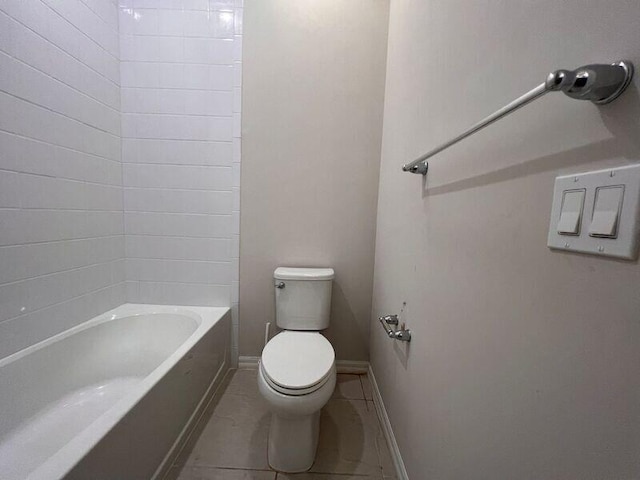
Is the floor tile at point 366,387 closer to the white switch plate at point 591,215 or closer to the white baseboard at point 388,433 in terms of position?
the white baseboard at point 388,433

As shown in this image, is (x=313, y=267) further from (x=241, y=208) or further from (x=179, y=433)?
(x=179, y=433)

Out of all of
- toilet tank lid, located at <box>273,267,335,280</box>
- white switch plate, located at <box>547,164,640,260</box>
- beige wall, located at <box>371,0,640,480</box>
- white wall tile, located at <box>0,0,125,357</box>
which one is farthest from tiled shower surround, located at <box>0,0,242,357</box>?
white switch plate, located at <box>547,164,640,260</box>

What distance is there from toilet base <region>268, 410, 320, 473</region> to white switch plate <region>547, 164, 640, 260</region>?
1042mm

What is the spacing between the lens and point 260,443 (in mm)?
1138

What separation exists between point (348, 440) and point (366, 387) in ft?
1.31

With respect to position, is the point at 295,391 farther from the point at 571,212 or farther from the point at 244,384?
the point at 571,212

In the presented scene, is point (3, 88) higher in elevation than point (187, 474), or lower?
higher

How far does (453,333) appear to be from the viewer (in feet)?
2.10

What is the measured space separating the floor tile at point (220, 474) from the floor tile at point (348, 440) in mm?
203

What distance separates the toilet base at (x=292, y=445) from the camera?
3.34 feet

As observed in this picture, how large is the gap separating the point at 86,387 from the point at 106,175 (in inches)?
43.2

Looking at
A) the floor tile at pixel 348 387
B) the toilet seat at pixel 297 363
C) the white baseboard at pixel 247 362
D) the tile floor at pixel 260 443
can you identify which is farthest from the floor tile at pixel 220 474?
the white baseboard at pixel 247 362

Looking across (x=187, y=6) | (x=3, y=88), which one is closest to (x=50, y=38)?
(x=3, y=88)

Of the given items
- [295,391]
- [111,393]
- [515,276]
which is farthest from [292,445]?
[515,276]
